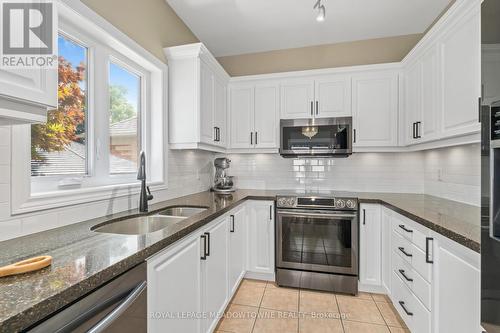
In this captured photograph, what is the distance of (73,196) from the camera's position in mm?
1349

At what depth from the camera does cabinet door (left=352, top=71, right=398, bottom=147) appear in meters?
2.60

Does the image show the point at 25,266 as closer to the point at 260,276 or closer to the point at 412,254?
the point at 412,254

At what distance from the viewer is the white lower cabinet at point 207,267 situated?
1.08m

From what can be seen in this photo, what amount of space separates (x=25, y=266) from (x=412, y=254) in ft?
6.72

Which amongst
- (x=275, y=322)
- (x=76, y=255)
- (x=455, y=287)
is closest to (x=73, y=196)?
(x=76, y=255)

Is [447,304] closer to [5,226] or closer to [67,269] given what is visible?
[67,269]

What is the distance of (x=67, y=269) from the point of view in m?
0.74

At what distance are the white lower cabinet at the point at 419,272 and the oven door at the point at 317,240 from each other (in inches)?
5.0

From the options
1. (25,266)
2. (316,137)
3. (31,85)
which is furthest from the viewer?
(316,137)

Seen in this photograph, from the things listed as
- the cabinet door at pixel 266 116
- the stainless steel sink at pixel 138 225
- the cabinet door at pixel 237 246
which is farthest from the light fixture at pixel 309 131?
the stainless steel sink at pixel 138 225

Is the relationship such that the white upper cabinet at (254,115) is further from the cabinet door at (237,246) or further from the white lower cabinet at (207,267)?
the cabinet door at (237,246)

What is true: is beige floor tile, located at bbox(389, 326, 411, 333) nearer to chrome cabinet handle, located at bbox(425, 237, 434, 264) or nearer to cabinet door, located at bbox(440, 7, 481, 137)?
chrome cabinet handle, located at bbox(425, 237, 434, 264)

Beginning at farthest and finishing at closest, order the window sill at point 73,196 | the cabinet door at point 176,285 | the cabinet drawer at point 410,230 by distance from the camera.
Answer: the cabinet drawer at point 410,230
the window sill at point 73,196
the cabinet door at point 176,285

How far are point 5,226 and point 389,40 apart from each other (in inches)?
145
